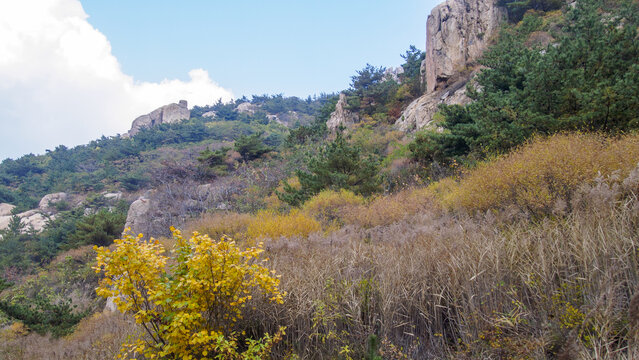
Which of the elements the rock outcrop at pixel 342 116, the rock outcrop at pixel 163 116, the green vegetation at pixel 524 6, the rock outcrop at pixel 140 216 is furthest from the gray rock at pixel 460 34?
the rock outcrop at pixel 163 116

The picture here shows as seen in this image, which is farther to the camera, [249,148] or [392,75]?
[392,75]

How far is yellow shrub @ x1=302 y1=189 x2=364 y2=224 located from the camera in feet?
29.2

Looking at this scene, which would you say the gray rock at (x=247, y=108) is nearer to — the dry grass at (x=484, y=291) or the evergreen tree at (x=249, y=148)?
the evergreen tree at (x=249, y=148)

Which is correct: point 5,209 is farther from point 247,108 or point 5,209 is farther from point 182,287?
point 182,287

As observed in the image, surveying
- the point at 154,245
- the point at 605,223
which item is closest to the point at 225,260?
the point at 154,245

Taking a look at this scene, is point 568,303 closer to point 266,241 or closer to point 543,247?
point 543,247

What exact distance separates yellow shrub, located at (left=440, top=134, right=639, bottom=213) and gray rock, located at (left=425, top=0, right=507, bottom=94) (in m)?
16.3

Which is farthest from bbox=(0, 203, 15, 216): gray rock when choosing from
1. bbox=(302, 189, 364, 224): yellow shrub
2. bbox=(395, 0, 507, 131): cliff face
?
bbox=(395, 0, 507, 131): cliff face

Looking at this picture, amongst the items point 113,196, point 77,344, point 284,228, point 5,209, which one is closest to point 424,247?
point 284,228

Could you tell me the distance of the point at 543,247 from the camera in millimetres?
2859

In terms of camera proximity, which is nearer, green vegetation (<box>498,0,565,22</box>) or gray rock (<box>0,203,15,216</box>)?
green vegetation (<box>498,0,565,22</box>)

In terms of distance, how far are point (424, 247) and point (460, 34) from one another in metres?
21.8

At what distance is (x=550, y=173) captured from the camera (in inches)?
191

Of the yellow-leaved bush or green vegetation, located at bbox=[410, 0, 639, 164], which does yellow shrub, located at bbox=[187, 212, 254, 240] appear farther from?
green vegetation, located at bbox=[410, 0, 639, 164]
